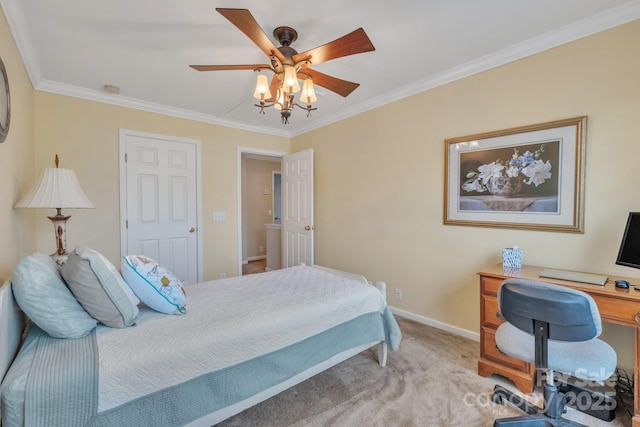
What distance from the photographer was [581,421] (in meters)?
1.62

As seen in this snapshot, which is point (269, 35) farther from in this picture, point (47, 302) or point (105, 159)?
point (105, 159)

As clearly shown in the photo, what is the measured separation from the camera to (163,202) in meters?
3.48

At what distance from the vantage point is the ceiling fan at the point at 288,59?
1502mm

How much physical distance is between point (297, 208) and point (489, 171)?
8.48 feet

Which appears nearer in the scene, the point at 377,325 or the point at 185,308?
the point at 185,308

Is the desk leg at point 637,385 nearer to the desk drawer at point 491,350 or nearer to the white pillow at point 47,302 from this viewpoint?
the desk drawer at point 491,350

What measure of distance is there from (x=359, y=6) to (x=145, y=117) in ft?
9.35

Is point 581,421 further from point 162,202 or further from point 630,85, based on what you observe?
point 162,202

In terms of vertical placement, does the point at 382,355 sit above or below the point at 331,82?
below

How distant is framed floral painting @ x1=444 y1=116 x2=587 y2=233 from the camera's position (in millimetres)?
2033

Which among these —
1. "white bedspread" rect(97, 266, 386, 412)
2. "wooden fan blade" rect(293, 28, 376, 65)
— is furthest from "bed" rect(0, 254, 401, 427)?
"wooden fan blade" rect(293, 28, 376, 65)

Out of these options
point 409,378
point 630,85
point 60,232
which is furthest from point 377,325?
point 60,232

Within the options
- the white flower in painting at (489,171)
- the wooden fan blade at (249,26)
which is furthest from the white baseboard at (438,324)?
the wooden fan blade at (249,26)

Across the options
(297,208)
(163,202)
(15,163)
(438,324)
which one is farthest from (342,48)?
(163,202)
